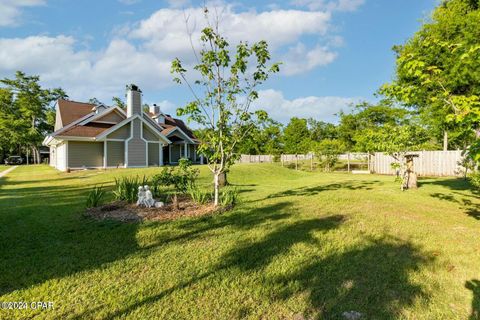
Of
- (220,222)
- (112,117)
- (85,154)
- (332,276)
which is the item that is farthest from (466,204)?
(112,117)

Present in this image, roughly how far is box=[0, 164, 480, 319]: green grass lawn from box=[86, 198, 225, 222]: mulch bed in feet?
1.07

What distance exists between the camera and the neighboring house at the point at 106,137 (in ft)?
66.4

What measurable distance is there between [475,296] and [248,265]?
254 centimetres

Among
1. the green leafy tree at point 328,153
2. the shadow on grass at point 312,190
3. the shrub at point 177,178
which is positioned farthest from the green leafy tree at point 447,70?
the green leafy tree at point 328,153

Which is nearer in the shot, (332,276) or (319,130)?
(332,276)

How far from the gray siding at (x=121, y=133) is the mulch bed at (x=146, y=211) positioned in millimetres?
15655

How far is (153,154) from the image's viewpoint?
23844mm

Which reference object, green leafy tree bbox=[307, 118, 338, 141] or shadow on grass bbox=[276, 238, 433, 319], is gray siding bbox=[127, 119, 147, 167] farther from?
green leafy tree bbox=[307, 118, 338, 141]

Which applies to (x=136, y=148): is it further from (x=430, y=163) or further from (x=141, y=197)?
(x=430, y=163)

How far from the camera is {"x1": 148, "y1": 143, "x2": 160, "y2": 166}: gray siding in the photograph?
2359 centimetres

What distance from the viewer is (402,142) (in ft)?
34.6

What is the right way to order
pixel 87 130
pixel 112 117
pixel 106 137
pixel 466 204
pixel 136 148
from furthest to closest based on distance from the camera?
pixel 112 117 < pixel 136 148 < pixel 87 130 < pixel 106 137 < pixel 466 204

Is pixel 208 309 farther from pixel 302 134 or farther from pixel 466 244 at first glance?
pixel 302 134

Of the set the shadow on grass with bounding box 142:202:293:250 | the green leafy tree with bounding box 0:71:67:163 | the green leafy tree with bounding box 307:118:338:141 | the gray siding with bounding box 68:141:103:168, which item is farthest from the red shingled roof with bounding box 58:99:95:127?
the green leafy tree with bounding box 307:118:338:141
